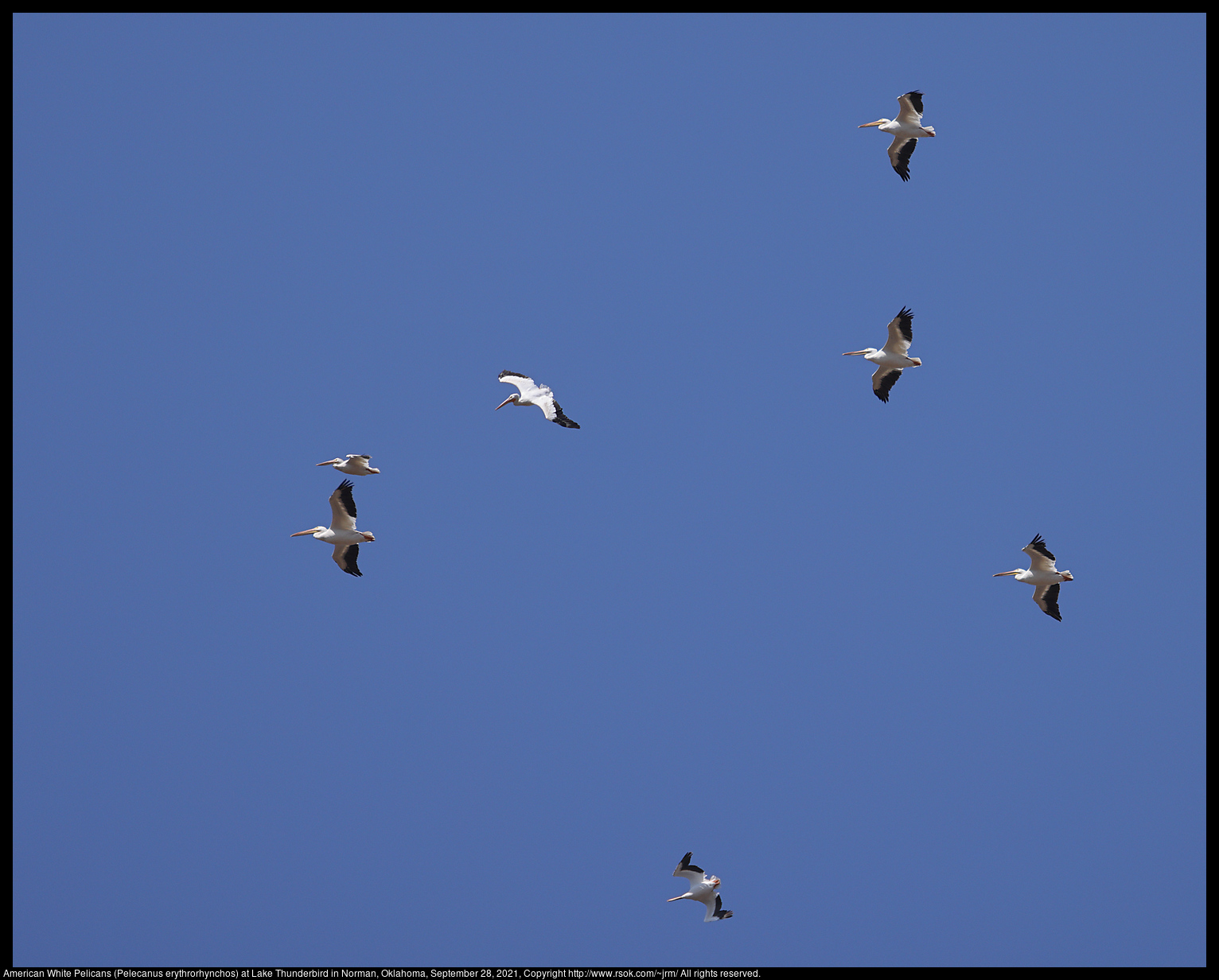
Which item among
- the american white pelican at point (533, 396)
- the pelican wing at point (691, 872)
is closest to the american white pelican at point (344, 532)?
the american white pelican at point (533, 396)

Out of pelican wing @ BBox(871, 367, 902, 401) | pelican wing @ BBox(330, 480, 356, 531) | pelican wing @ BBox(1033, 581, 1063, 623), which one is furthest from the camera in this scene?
pelican wing @ BBox(871, 367, 902, 401)

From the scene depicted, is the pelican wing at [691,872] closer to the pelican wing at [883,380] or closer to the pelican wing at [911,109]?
the pelican wing at [883,380]

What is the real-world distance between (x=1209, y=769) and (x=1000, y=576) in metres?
10.5

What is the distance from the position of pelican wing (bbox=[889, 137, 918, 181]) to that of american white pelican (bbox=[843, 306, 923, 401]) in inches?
127

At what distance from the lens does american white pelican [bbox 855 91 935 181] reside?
22719 millimetres

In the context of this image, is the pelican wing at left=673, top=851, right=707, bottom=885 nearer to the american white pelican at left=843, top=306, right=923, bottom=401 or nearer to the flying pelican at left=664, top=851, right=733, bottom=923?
the flying pelican at left=664, top=851, right=733, bottom=923

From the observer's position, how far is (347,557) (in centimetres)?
2053

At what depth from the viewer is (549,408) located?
67.3 ft

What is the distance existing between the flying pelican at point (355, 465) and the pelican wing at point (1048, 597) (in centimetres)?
1181

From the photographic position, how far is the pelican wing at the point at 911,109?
2256cm

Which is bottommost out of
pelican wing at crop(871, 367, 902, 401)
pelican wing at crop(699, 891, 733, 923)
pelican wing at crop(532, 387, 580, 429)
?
pelican wing at crop(699, 891, 733, 923)

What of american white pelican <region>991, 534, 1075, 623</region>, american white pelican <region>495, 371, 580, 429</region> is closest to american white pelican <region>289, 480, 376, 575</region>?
american white pelican <region>495, 371, 580, 429</region>
